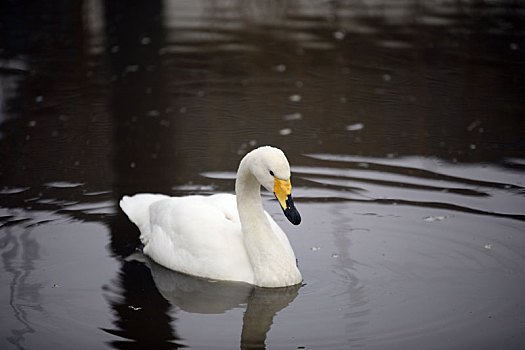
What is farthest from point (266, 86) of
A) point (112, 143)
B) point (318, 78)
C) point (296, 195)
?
point (296, 195)

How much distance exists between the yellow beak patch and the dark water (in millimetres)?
722

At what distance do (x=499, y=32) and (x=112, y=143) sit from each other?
8.31 metres

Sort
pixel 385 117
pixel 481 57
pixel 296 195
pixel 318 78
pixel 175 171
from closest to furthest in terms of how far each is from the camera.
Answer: pixel 296 195, pixel 175 171, pixel 385 117, pixel 318 78, pixel 481 57

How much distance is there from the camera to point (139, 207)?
25.5ft

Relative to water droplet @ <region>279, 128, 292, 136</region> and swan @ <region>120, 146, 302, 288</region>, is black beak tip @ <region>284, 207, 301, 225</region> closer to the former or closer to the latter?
swan @ <region>120, 146, 302, 288</region>

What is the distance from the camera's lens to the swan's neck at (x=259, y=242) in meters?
6.61

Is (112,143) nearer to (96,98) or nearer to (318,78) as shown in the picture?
(96,98)

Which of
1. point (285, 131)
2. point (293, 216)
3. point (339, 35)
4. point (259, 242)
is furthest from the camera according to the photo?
point (339, 35)

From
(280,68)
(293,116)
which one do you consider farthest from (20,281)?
(280,68)

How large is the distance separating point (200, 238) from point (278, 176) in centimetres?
92

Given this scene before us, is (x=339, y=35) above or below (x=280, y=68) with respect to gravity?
above

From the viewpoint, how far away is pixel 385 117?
11.2 m

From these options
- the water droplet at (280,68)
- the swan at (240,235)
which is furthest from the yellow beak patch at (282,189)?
the water droplet at (280,68)

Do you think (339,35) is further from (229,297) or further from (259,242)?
(229,297)
